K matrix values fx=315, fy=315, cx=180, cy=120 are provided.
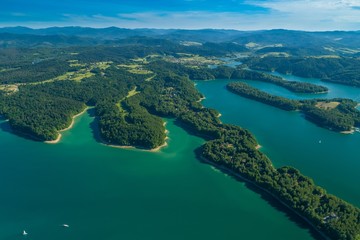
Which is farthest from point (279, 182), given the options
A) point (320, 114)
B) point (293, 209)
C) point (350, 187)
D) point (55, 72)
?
point (55, 72)

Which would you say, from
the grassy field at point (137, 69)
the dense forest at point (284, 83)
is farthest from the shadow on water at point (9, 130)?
the dense forest at point (284, 83)

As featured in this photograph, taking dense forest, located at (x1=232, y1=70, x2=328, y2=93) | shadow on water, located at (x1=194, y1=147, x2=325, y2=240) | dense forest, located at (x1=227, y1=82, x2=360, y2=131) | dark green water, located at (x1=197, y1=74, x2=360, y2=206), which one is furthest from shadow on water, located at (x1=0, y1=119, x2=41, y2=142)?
dense forest, located at (x1=232, y1=70, x2=328, y2=93)

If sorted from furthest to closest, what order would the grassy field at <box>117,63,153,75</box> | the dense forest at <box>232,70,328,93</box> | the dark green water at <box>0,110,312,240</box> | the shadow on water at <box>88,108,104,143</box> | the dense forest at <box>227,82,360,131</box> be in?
the grassy field at <box>117,63,153,75</box> → the dense forest at <box>232,70,328,93</box> → the dense forest at <box>227,82,360,131</box> → the shadow on water at <box>88,108,104,143</box> → the dark green water at <box>0,110,312,240</box>

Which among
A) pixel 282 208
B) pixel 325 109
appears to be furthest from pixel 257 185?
pixel 325 109

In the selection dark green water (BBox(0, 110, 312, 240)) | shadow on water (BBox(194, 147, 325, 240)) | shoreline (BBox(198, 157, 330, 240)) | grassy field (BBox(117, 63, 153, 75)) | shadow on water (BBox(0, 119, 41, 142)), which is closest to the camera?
dark green water (BBox(0, 110, 312, 240))

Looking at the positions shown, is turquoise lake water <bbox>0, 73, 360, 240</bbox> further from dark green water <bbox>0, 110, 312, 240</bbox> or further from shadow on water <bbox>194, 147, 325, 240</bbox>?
shadow on water <bbox>194, 147, 325, 240</bbox>
